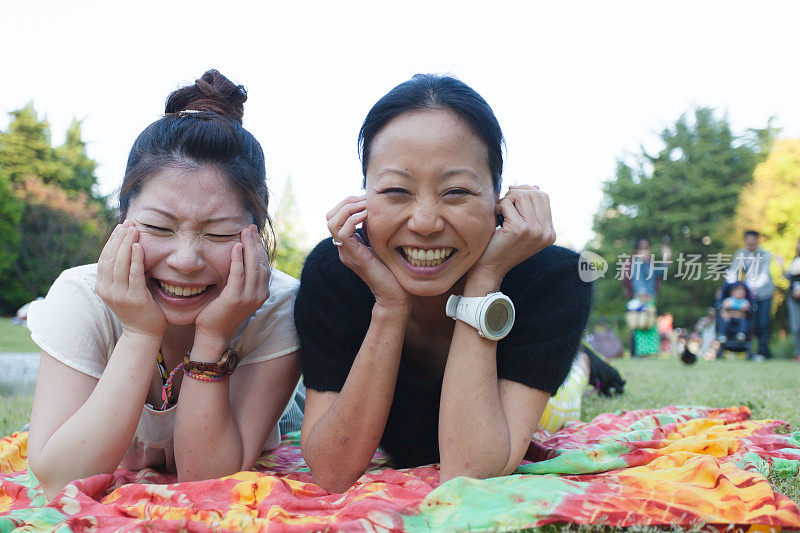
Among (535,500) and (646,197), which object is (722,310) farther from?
(646,197)

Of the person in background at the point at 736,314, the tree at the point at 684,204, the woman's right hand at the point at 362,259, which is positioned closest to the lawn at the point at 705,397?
the woman's right hand at the point at 362,259

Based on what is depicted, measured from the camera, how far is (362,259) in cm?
251

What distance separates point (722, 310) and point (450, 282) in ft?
46.0

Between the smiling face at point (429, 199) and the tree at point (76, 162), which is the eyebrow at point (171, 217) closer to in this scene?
the smiling face at point (429, 199)

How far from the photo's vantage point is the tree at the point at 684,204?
31766 millimetres

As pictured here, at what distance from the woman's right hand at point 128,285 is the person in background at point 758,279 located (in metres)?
13.9

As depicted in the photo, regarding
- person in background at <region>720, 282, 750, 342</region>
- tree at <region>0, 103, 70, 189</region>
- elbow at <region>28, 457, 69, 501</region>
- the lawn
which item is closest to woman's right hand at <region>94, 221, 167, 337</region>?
elbow at <region>28, 457, 69, 501</region>

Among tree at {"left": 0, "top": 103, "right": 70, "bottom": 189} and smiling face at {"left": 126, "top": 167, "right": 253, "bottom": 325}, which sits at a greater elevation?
tree at {"left": 0, "top": 103, "right": 70, "bottom": 189}

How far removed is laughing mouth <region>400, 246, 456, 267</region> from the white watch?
198mm

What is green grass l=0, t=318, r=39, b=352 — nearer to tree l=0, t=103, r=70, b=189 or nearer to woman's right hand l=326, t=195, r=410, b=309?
woman's right hand l=326, t=195, r=410, b=309

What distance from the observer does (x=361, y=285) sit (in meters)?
2.78

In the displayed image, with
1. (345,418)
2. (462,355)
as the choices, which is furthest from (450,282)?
(345,418)

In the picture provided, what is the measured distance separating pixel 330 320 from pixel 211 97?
1297 mm

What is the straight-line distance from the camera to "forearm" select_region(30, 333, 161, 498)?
2434 mm
